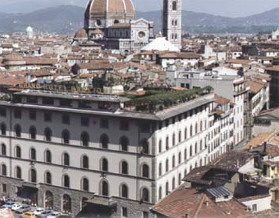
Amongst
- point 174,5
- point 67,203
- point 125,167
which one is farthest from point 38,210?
point 174,5

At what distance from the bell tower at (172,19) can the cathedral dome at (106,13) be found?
18.6 metres

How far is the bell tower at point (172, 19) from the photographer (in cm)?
13012

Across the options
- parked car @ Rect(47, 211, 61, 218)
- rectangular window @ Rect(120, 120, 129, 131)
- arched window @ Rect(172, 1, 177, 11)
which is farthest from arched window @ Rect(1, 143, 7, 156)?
arched window @ Rect(172, 1, 177, 11)

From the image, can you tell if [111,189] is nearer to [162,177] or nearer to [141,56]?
[162,177]

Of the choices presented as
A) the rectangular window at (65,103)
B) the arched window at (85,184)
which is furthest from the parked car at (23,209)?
the rectangular window at (65,103)

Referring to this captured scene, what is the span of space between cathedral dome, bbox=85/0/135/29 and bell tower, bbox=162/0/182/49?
60.9 feet

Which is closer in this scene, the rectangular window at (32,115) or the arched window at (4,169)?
the rectangular window at (32,115)

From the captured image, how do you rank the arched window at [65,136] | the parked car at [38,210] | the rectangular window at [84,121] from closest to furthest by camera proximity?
the parked car at [38,210] → the rectangular window at [84,121] → the arched window at [65,136]

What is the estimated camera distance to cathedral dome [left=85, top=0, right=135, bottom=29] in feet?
484

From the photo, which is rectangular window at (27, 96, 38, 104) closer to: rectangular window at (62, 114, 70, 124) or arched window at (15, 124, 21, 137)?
arched window at (15, 124, 21, 137)

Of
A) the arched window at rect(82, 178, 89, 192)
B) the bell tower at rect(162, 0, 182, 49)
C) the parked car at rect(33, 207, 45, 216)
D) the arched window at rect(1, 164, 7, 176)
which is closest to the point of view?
the parked car at rect(33, 207, 45, 216)

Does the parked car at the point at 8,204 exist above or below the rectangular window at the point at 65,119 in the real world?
below

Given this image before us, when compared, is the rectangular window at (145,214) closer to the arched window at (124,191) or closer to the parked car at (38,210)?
the arched window at (124,191)

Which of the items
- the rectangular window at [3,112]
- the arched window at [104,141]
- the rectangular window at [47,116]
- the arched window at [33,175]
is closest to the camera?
the arched window at [104,141]
